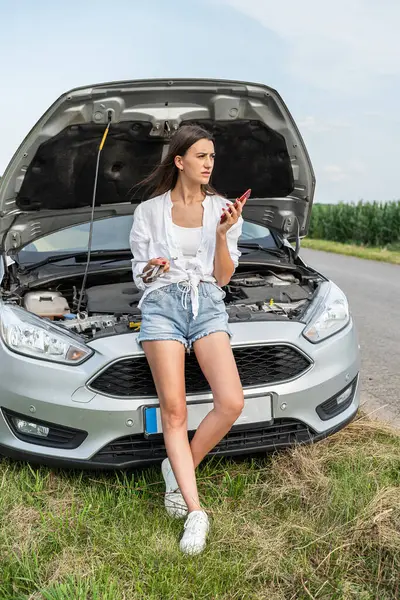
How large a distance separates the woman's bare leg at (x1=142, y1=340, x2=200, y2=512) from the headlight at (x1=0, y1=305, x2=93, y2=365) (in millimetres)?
342

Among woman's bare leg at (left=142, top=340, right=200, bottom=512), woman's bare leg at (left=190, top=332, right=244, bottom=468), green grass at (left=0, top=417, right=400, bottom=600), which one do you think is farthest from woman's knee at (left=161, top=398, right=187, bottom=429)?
green grass at (left=0, top=417, right=400, bottom=600)

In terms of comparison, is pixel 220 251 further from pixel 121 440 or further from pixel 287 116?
pixel 287 116

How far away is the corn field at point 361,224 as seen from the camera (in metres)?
22.5

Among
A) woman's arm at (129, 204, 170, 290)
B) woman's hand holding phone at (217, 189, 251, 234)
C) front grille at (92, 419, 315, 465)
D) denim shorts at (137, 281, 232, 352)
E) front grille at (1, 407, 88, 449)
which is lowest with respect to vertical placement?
front grille at (92, 419, 315, 465)

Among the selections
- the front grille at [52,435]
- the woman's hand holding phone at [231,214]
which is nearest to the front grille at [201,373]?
the front grille at [52,435]

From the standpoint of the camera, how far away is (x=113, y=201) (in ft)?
14.5

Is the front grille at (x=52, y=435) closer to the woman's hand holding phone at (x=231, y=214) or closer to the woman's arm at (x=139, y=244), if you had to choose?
the woman's arm at (x=139, y=244)

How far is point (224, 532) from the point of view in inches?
104

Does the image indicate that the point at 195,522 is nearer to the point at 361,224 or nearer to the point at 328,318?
the point at 328,318

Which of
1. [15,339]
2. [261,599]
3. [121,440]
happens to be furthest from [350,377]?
[15,339]

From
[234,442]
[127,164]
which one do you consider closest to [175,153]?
[127,164]

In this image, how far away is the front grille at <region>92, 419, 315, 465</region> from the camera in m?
3.06

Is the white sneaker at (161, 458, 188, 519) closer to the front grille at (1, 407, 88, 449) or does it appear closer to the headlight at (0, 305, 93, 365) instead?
the front grille at (1, 407, 88, 449)

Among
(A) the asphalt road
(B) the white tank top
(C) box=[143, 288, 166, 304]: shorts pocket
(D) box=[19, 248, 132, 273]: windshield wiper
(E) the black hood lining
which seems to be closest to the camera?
(C) box=[143, 288, 166, 304]: shorts pocket
